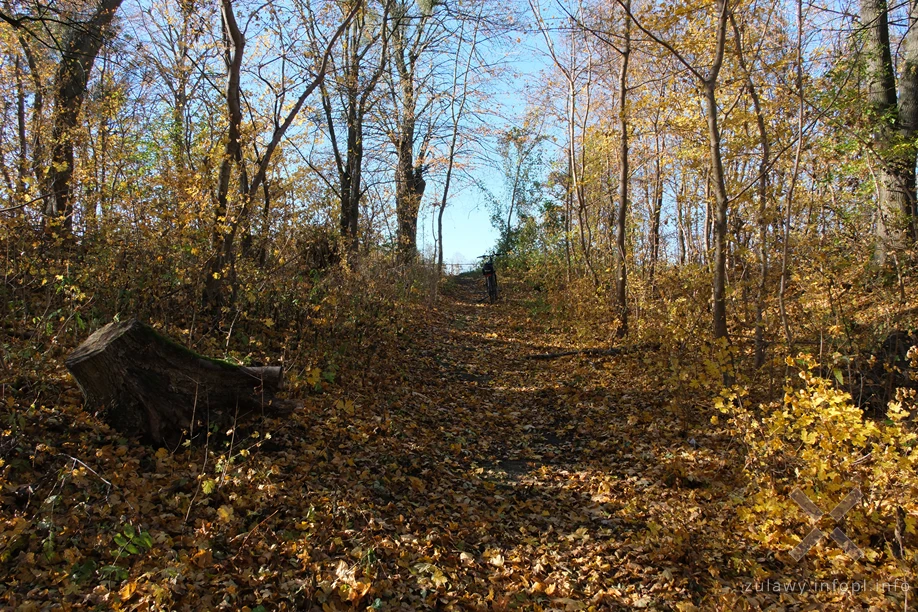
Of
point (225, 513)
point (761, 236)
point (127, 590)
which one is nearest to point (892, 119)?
point (761, 236)

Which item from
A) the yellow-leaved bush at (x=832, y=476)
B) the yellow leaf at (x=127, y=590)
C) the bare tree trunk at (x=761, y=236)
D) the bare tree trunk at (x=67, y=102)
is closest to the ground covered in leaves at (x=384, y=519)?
the yellow leaf at (x=127, y=590)

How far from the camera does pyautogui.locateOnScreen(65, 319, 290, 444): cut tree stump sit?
13.8 feet

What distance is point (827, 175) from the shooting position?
939 cm

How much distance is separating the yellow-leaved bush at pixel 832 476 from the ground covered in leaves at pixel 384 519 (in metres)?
0.12

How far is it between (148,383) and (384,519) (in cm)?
220

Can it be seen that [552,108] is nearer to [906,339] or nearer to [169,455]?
[906,339]

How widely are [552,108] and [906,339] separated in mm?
12484

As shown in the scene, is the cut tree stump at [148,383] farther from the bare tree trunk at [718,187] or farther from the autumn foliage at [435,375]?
the bare tree trunk at [718,187]

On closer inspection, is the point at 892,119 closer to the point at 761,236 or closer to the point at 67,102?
the point at 761,236

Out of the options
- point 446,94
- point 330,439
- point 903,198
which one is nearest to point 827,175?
point 903,198

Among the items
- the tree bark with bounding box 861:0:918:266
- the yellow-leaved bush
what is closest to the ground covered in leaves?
the yellow-leaved bush

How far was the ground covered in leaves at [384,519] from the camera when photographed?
306 cm

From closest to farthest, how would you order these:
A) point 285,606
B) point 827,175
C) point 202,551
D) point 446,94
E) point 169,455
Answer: point 285,606
point 202,551
point 169,455
point 827,175
point 446,94

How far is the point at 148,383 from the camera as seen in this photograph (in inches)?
169
